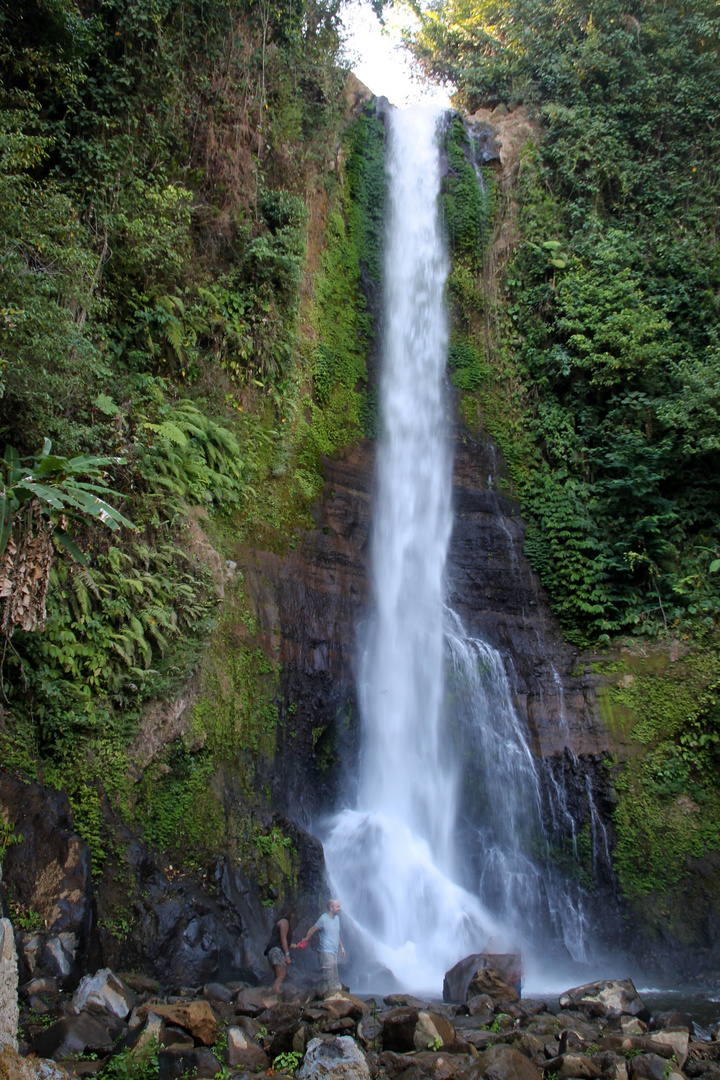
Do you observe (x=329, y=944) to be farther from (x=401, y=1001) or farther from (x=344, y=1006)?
(x=344, y=1006)

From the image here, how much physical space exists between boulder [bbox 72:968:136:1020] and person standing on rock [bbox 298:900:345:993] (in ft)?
6.56

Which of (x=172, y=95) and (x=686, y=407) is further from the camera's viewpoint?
(x=686, y=407)

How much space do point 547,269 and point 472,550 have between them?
6953 millimetres

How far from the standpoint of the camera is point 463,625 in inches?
483

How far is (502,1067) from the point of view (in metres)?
4.46

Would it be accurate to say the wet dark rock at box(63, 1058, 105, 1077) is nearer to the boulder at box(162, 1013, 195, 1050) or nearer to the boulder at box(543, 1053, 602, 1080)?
the boulder at box(162, 1013, 195, 1050)

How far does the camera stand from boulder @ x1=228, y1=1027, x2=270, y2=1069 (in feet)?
15.3

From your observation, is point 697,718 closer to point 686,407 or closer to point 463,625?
point 463,625

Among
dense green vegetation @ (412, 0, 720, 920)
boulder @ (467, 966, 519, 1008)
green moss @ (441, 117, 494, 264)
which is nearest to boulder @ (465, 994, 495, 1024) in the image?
boulder @ (467, 966, 519, 1008)

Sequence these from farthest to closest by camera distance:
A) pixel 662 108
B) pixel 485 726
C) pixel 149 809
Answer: pixel 662 108
pixel 485 726
pixel 149 809

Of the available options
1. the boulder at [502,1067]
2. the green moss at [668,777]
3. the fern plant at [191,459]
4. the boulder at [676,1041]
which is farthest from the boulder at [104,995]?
the green moss at [668,777]

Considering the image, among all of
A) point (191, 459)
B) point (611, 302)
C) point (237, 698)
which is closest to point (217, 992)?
point (237, 698)

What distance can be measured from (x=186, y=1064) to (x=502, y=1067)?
2.05m

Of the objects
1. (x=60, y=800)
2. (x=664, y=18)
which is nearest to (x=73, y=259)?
(x=60, y=800)
